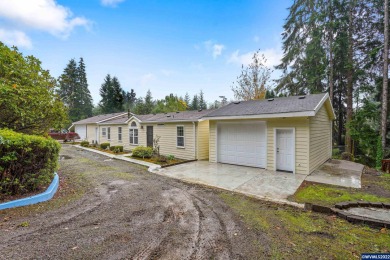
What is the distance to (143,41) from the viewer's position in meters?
14.6

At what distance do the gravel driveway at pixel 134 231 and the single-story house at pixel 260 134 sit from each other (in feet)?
14.8

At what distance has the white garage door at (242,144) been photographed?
8.88 m

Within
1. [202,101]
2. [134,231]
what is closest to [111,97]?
[202,101]

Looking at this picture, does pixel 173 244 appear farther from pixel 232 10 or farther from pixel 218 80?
pixel 218 80

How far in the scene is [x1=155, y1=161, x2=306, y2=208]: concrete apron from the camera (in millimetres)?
5527

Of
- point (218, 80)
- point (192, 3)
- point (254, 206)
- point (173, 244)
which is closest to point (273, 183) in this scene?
point (254, 206)

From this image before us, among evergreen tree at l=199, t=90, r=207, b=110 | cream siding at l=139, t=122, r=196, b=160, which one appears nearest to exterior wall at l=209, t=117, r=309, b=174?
cream siding at l=139, t=122, r=196, b=160

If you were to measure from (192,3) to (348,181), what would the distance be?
13292 mm

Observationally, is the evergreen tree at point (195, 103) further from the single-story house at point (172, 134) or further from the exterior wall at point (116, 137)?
the single-story house at point (172, 134)

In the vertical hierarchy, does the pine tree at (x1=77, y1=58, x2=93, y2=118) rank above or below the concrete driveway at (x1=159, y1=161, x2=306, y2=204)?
above

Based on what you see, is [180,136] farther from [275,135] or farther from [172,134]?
[275,135]

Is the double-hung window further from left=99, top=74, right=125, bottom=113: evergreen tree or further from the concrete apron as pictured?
left=99, top=74, right=125, bottom=113: evergreen tree

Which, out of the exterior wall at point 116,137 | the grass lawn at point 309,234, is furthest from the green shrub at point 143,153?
the grass lawn at point 309,234

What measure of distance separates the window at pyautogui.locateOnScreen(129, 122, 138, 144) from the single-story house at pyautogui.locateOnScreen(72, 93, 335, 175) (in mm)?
1314
